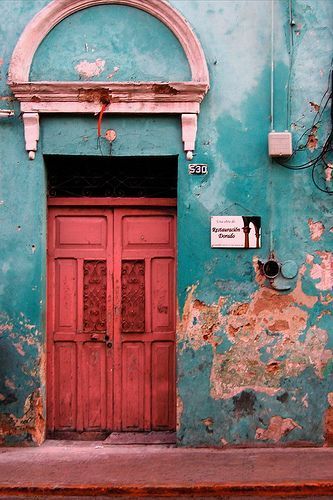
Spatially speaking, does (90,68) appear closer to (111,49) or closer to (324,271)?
(111,49)

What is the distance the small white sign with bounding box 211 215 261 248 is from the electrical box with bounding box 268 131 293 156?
713 mm

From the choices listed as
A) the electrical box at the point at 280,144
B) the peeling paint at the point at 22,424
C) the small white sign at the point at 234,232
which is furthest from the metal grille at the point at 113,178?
the peeling paint at the point at 22,424

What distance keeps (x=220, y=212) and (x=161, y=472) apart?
8.52 feet

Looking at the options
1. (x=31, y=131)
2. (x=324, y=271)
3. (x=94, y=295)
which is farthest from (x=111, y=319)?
(x=324, y=271)

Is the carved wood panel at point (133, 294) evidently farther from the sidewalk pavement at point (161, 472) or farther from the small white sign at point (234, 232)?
the sidewalk pavement at point (161, 472)

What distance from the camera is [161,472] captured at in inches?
250

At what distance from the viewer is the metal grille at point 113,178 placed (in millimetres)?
7488

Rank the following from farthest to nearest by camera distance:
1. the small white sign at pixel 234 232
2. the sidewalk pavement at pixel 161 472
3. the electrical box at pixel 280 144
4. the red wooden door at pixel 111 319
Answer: the red wooden door at pixel 111 319
the small white sign at pixel 234 232
the electrical box at pixel 280 144
the sidewalk pavement at pixel 161 472

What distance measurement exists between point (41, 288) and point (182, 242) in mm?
1507

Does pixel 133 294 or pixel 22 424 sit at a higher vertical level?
pixel 133 294

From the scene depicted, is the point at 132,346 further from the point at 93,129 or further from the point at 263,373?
the point at 93,129

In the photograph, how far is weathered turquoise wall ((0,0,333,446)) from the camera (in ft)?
23.4

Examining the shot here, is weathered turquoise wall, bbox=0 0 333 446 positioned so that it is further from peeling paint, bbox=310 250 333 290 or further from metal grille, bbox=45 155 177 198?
metal grille, bbox=45 155 177 198

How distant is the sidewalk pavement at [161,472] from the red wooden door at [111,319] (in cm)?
42
